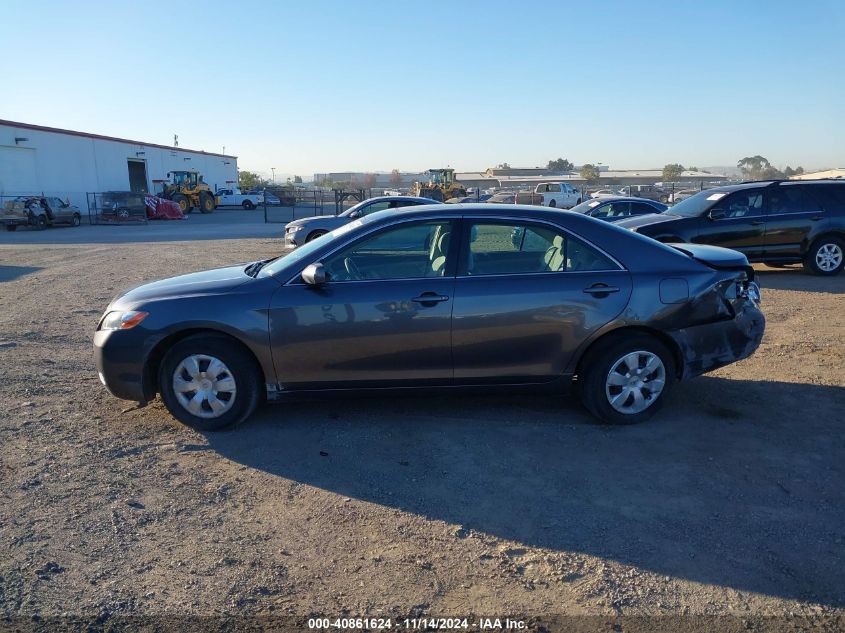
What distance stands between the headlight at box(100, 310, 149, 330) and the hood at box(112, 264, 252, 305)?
0.35 feet

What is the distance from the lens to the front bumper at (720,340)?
16.7ft

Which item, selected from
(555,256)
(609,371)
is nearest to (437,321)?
(555,256)

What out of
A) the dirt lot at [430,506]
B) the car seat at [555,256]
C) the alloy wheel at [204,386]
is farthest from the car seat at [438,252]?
the alloy wheel at [204,386]

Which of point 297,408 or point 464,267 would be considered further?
point 297,408

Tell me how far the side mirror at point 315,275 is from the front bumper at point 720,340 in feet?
8.56

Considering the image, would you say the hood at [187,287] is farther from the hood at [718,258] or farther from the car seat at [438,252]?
the hood at [718,258]

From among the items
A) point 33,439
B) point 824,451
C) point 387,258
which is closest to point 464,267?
point 387,258

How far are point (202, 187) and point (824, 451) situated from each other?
4785 cm

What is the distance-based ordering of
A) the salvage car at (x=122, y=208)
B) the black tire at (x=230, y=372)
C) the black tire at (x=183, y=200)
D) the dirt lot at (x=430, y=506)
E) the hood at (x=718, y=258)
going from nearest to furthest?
the dirt lot at (x=430, y=506) < the black tire at (x=230, y=372) < the hood at (x=718, y=258) < the salvage car at (x=122, y=208) < the black tire at (x=183, y=200)

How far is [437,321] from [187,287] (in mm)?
1910

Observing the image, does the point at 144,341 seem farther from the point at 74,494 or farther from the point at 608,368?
the point at 608,368

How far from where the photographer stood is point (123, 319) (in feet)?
16.2

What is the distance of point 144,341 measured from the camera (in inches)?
192

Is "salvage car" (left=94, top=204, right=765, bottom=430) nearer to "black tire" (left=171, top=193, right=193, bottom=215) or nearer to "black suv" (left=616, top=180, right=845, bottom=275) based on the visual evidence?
"black suv" (left=616, top=180, right=845, bottom=275)
